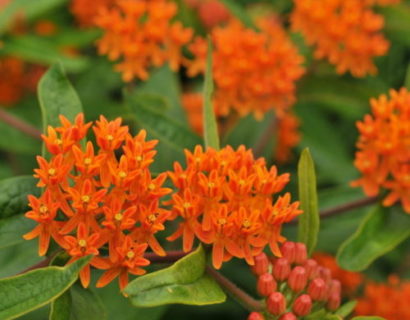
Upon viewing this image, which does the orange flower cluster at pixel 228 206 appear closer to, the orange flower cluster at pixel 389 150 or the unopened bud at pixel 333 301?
the unopened bud at pixel 333 301

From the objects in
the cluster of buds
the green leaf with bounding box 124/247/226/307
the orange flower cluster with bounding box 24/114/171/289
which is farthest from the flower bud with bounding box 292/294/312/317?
the orange flower cluster with bounding box 24/114/171/289

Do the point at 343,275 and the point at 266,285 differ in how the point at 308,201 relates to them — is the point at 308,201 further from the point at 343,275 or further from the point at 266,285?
the point at 343,275

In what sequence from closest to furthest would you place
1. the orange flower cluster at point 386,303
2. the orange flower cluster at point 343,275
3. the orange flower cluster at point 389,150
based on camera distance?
the orange flower cluster at point 389,150 < the orange flower cluster at point 386,303 < the orange flower cluster at point 343,275

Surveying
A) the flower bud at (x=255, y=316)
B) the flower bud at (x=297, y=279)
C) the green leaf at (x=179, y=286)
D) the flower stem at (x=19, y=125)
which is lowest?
the flower bud at (x=255, y=316)

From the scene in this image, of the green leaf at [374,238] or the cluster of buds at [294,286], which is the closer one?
the cluster of buds at [294,286]

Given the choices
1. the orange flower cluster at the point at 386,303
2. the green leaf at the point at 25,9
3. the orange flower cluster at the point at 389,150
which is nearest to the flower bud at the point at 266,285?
the orange flower cluster at the point at 389,150

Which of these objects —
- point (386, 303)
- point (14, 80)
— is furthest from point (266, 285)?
point (14, 80)

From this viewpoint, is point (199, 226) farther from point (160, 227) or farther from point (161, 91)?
point (161, 91)

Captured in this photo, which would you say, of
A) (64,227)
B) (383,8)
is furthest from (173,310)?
(383,8)
